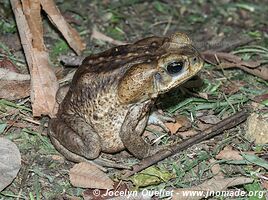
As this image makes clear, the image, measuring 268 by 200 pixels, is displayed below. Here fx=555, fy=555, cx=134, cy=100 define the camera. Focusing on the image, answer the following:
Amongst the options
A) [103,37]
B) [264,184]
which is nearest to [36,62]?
[103,37]

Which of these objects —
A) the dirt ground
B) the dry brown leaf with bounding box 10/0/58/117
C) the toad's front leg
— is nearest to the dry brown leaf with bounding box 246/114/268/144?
the dirt ground

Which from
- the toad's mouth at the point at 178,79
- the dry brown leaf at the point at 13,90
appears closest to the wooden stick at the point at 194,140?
the toad's mouth at the point at 178,79

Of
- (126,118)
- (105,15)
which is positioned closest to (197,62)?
(126,118)

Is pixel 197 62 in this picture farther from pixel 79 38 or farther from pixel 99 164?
pixel 79 38

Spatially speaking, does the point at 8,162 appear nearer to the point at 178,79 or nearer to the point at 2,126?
the point at 2,126

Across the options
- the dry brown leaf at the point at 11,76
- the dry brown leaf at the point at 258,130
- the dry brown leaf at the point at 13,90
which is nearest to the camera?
the dry brown leaf at the point at 258,130

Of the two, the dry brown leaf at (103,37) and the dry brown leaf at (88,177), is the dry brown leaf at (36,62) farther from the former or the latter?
the dry brown leaf at (103,37)
